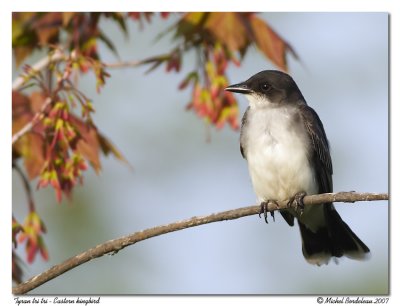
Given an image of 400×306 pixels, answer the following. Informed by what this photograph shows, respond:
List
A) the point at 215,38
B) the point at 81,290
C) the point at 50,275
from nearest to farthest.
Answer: the point at 50,275 → the point at 215,38 → the point at 81,290

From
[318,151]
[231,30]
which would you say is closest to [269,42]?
[231,30]

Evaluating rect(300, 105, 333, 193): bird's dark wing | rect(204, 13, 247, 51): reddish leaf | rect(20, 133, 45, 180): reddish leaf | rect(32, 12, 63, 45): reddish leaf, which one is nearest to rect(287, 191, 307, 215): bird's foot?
rect(300, 105, 333, 193): bird's dark wing

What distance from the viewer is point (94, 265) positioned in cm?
440

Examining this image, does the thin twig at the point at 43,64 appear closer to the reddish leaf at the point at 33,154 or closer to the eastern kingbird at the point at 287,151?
the reddish leaf at the point at 33,154

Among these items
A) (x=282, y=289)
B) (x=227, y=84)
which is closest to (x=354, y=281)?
(x=282, y=289)

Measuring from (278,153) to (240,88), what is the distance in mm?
369

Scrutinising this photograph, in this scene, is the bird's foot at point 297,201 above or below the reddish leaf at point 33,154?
below

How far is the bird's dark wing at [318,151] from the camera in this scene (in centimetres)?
374

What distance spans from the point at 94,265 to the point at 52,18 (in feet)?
4.91

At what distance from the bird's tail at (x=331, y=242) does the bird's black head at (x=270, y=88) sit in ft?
1.88

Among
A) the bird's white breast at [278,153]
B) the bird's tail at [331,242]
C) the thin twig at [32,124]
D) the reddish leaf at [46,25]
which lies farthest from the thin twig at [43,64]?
the bird's tail at [331,242]

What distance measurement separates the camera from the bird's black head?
3795 millimetres

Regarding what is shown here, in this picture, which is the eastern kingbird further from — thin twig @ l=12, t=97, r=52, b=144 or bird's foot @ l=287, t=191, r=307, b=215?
thin twig @ l=12, t=97, r=52, b=144
